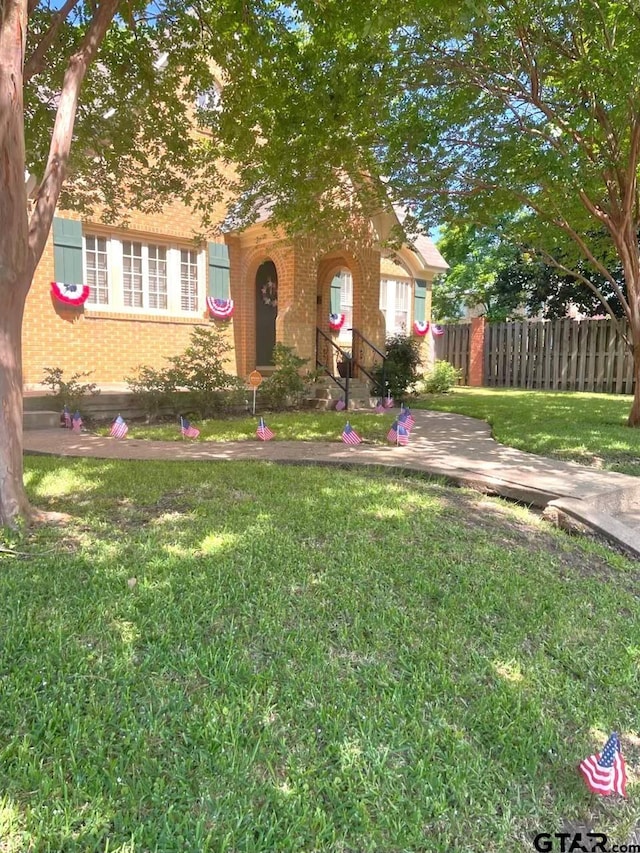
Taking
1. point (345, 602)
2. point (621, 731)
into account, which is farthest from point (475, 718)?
point (345, 602)

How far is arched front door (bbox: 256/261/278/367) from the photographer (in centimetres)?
1409

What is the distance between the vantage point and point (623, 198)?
8180mm

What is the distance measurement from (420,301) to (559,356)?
467 cm

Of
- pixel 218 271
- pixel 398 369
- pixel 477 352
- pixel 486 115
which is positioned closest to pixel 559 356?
pixel 477 352

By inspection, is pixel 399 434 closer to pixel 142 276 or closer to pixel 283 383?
pixel 283 383

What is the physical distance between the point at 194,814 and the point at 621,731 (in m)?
1.60

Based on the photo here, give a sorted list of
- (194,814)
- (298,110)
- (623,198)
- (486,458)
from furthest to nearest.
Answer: (623,198) < (298,110) < (486,458) < (194,814)

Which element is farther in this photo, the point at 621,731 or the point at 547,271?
the point at 547,271

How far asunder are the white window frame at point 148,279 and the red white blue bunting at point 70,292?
0.39 metres

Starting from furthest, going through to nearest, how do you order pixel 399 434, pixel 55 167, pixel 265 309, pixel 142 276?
pixel 265 309 → pixel 142 276 → pixel 399 434 → pixel 55 167

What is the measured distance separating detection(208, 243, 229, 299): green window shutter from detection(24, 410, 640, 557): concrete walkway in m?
5.54

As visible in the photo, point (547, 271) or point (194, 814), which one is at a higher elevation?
point (547, 271)

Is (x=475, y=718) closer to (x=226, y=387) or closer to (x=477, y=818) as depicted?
(x=477, y=818)

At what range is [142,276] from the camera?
11836 millimetres
